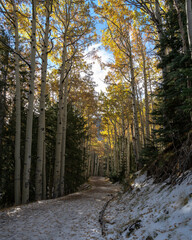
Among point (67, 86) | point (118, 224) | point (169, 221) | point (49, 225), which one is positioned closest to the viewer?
point (169, 221)

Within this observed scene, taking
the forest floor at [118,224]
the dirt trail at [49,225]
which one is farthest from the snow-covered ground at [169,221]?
the dirt trail at [49,225]

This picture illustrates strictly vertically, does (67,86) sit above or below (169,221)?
above

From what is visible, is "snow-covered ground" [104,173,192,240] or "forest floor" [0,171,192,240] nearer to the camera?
"snow-covered ground" [104,173,192,240]

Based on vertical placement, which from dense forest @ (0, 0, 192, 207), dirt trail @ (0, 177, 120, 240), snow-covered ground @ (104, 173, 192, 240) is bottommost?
dirt trail @ (0, 177, 120, 240)

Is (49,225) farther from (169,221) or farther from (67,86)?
(67,86)

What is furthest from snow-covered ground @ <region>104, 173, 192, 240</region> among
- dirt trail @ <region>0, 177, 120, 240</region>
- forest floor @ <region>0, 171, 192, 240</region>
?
dirt trail @ <region>0, 177, 120, 240</region>

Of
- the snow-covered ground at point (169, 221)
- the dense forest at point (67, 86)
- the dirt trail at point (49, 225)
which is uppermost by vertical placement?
the dense forest at point (67, 86)

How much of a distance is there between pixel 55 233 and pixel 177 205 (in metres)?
2.61

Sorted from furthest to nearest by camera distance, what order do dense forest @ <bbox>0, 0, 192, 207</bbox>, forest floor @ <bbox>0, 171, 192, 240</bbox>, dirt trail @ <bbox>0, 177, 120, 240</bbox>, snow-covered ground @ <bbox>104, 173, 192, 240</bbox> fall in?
dense forest @ <bbox>0, 0, 192, 207</bbox>
dirt trail @ <bbox>0, 177, 120, 240</bbox>
forest floor @ <bbox>0, 171, 192, 240</bbox>
snow-covered ground @ <bbox>104, 173, 192, 240</bbox>

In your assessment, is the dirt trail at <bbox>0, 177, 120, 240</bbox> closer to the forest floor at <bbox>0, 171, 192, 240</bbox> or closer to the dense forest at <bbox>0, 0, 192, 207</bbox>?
the forest floor at <bbox>0, 171, 192, 240</bbox>

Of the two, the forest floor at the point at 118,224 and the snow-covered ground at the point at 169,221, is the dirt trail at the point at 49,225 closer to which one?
the forest floor at the point at 118,224

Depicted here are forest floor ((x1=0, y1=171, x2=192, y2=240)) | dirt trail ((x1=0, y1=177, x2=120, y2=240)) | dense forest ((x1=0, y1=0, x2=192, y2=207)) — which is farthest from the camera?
dense forest ((x1=0, y1=0, x2=192, y2=207))

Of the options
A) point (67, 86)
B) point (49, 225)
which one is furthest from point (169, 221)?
point (67, 86)

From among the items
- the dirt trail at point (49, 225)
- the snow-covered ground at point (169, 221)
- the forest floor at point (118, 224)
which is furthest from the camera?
the dirt trail at point (49, 225)
